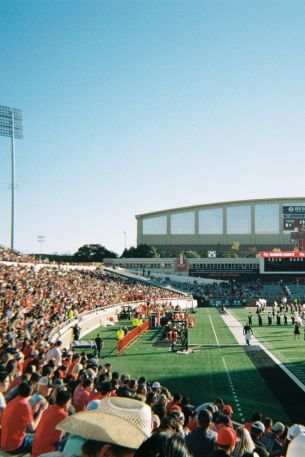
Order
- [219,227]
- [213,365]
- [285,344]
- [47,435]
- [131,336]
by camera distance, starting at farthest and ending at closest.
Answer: [219,227] → [131,336] → [285,344] → [213,365] → [47,435]

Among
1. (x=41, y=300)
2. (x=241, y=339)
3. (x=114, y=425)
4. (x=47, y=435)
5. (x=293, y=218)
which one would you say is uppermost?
(x=293, y=218)

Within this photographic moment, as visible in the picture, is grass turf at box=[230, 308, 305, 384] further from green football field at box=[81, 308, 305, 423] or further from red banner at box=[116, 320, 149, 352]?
red banner at box=[116, 320, 149, 352]

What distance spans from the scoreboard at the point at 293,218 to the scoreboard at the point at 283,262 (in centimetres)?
875

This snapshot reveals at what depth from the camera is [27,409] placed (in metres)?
6.36

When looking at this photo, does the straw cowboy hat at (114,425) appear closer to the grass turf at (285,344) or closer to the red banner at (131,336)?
the grass turf at (285,344)

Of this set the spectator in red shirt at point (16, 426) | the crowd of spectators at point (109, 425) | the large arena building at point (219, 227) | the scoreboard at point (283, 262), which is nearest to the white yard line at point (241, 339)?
the crowd of spectators at point (109, 425)

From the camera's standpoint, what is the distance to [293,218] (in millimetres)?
79750

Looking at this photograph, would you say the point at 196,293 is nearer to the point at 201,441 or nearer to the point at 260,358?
the point at 260,358

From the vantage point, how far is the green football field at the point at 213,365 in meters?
16.1

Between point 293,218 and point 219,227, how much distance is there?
25980 millimetres

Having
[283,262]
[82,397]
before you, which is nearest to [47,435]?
[82,397]

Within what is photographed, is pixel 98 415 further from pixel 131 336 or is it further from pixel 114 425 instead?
pixel 131 336

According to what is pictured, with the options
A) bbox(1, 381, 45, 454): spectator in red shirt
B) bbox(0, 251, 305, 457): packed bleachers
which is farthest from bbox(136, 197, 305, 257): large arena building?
bbox(1, 381, 45, 454): spectator in red shirt

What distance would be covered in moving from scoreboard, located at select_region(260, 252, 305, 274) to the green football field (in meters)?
37.0
